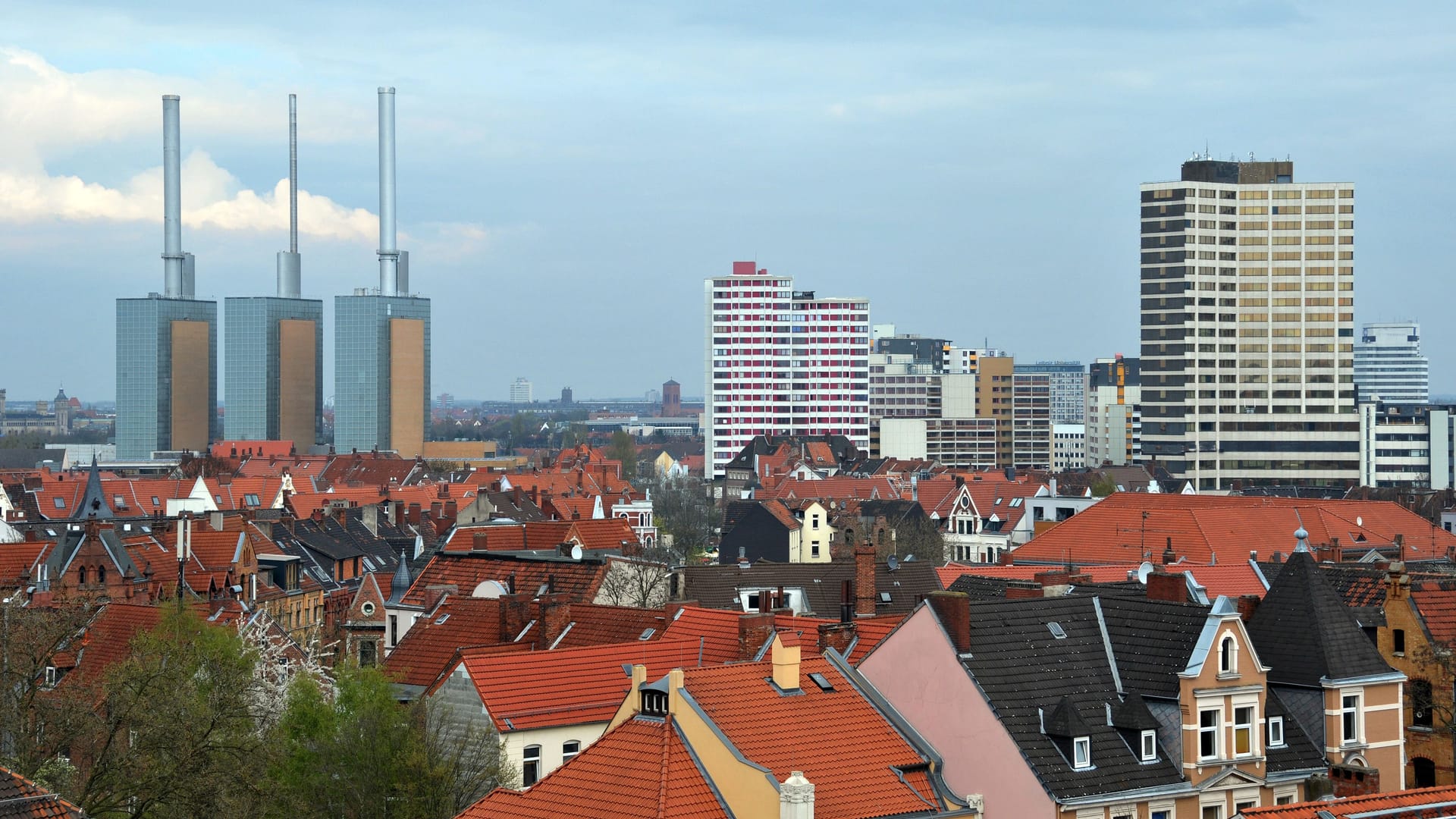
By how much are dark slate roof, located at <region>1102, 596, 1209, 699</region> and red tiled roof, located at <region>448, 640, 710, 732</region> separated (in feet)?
29.2

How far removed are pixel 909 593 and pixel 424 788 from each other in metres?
32.0

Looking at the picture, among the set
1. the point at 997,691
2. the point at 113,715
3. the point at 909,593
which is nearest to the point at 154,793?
the point at 113,715

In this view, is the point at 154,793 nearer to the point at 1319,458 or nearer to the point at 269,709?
the point at 269,709

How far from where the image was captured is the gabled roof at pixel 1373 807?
23.5m

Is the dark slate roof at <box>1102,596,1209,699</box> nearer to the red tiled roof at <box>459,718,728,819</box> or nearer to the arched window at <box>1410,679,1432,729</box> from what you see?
the arched window at <box>1410,679,1432,729</box>

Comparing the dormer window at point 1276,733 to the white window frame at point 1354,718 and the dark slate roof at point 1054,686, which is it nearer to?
the white window frame at point 1354,718

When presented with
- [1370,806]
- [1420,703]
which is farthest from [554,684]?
[1420,703]

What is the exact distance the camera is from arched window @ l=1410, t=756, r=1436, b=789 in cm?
3756

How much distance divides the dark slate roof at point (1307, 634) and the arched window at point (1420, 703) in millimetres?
3317

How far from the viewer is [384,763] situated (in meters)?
33.0

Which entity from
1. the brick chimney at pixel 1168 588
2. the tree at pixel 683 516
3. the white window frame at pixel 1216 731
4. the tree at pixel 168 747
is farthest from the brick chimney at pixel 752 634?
the tree at pixel 683 516

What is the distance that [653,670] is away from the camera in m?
37.6

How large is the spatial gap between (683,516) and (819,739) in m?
123

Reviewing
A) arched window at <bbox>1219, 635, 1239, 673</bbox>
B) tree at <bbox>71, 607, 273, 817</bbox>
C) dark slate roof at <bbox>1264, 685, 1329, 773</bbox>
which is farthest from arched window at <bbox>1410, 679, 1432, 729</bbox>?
tree at <bbox>71, 607, 273, 817</bbox>
